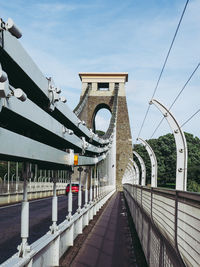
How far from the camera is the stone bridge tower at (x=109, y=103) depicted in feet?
276

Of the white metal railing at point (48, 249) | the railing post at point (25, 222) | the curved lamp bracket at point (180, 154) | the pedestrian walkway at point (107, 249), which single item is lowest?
the pedestrian walkway at point (107, 249)

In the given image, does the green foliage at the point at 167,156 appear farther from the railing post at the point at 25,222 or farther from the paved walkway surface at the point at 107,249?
the railing post at the point at 25,222

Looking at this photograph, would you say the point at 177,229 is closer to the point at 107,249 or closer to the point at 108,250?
the point at 108,250

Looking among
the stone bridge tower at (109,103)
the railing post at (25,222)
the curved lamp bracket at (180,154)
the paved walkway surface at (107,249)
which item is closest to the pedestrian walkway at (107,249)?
the paved walkway surface at (107,249)

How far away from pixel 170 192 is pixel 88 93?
88.3 metres

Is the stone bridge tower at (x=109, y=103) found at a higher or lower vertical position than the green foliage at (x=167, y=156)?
higher

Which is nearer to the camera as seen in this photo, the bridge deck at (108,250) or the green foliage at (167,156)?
the bridge deck at (108,250)

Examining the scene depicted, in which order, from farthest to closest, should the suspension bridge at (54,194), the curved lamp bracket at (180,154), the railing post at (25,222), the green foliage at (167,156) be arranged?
the green foliage at (167,156) → the curved lamp bracket at (180,154) → the railing post at (25,222) → the suspension bridge at (54,194)

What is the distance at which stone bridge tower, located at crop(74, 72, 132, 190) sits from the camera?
84.2 m

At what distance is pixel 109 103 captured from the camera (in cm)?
9256

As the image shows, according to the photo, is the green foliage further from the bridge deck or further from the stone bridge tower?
the bridge deck

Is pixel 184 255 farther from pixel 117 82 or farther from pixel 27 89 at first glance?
pixel 117 82

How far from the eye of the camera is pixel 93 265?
8.45 m

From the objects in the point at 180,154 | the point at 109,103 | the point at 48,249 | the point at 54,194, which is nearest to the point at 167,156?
the point at 109,103
